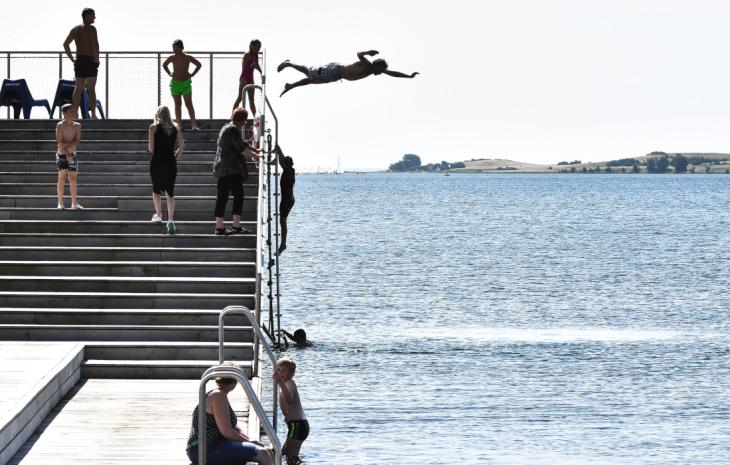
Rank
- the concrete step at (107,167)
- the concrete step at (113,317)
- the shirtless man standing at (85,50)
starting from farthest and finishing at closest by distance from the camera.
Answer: the shirtless man standing at (85,50) < the concrete step at (107,167) < the concrete step at (113,317)

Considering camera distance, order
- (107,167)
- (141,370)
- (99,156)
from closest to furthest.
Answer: (141,370) < (107,167) < (99,156)

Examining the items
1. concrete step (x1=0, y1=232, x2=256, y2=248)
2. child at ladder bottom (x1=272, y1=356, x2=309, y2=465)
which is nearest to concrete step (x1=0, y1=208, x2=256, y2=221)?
concrete step (x1=0, y1=232, x2=256, y2=248)

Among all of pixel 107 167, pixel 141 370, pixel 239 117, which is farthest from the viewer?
pixel 107 167

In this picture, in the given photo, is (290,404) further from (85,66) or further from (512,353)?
(512,353)

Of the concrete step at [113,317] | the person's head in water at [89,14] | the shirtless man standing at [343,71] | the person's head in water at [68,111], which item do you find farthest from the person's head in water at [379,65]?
the person's head in water at [89,14]

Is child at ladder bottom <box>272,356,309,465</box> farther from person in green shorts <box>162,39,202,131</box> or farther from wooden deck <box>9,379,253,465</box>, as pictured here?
person in green shorts <box>162,39,202,131</box>

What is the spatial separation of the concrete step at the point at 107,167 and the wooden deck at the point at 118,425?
6693mm

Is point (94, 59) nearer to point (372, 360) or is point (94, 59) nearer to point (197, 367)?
point (197, 367)

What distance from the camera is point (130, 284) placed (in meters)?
17.0

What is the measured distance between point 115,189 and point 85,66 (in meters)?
3.34

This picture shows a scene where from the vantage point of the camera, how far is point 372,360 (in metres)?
32.0

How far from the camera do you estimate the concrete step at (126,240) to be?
18.1 meters

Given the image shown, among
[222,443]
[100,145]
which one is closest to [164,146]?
[100,145]

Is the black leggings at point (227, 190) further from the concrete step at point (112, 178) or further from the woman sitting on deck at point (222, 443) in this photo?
the woman sitting on deck at point (222, 443)
